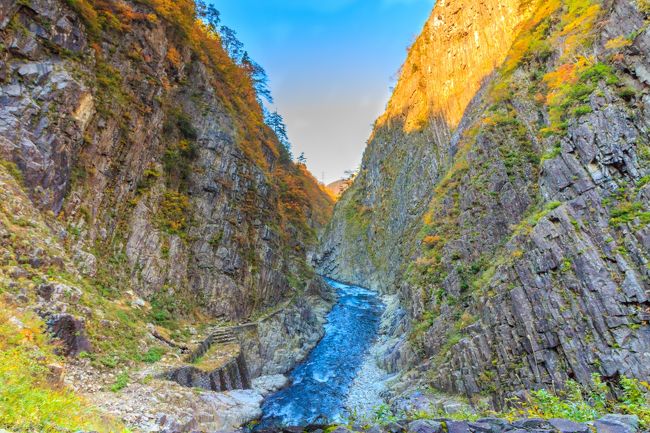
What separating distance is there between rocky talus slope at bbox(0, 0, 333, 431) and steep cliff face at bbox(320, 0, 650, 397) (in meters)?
11.9

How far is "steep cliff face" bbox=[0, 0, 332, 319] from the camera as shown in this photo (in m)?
15.6

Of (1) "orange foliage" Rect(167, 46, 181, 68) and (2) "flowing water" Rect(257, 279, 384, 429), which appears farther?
(1) "orange foliage" Rect(167, 46, 181, 68)

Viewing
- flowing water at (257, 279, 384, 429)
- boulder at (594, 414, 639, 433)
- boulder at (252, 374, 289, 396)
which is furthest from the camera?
boulder at (252, 374, 289, 396)

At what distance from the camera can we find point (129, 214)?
2017 centimetres

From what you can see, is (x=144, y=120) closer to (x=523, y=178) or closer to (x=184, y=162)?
(x=184, y=162)

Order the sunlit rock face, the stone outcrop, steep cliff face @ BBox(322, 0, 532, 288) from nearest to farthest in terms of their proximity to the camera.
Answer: the stone outcrop
the sunlit rock face
steep cliff face @ BBox(322, 0, 532, 288)

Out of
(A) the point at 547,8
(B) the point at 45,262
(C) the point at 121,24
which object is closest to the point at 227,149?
(C) the point at 121,24

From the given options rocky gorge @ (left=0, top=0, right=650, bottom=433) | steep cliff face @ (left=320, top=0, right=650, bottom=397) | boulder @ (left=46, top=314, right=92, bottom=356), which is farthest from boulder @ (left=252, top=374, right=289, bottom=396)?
boulder @ (left=46, top=314, right=92, bottom=356)

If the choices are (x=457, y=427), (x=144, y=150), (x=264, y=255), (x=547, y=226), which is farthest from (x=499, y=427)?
(x=264, y=255)

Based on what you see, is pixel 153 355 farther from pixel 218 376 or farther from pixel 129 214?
pixel 129 214

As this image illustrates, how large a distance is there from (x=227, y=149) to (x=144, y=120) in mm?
7817

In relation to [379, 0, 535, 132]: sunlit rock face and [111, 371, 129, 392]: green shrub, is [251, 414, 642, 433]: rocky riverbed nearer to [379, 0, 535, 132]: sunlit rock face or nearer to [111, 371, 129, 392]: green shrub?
[111, 371, 129, 392]: green shrub

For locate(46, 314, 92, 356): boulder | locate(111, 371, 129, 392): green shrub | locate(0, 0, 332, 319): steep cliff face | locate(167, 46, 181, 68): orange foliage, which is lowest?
locate(111, 371, 129, 392): green shrub

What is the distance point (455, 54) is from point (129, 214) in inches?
1792
